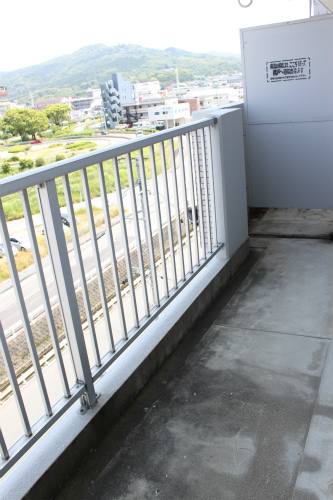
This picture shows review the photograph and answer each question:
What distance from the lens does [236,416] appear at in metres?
1.82

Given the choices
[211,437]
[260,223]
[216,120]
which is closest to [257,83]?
[260,223]

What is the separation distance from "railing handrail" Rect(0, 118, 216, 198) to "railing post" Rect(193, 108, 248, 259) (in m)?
0.75

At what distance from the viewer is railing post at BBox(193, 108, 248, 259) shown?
291 cm

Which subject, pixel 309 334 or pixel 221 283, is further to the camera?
pixel 221 283

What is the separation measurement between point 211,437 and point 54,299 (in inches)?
33.3

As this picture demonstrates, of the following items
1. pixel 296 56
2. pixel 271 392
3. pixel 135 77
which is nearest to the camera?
pixel 271 392

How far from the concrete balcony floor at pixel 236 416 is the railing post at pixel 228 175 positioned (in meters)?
0.52

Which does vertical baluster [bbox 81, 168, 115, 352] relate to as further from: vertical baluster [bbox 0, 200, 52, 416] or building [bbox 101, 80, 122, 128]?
building [bbox 101, 80, 122, 128]

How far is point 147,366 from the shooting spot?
82.5 inches

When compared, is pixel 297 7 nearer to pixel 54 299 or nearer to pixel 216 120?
pixel 216 120

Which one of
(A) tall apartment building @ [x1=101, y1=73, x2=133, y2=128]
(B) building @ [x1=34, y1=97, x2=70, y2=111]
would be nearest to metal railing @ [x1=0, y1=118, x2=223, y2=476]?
(B) building @ [x1=34, y1=97, x2=70, y2=111]

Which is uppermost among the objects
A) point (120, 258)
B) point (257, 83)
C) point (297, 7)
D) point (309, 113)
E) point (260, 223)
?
point (297, 7)

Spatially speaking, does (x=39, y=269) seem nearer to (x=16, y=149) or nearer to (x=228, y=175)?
(x=228, y=175)

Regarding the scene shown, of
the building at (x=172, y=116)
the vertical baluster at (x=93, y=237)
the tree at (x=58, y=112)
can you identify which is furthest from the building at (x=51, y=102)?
the vertical baluster at (x=93, y=237)
